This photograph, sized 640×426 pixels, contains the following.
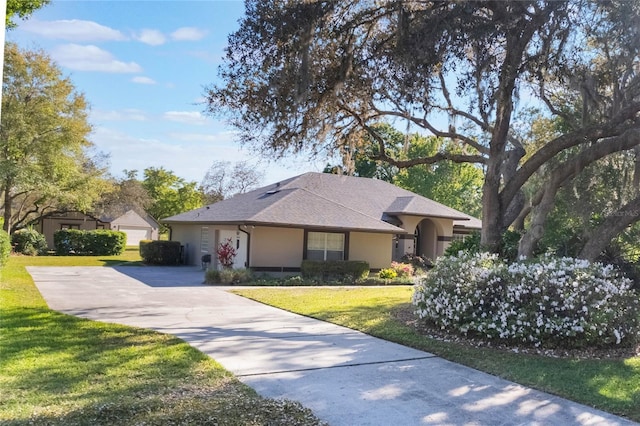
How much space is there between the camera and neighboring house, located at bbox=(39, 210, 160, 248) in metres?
40.7


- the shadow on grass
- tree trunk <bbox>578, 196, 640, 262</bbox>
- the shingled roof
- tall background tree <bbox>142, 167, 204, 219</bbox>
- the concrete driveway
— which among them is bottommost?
the concrete driveway

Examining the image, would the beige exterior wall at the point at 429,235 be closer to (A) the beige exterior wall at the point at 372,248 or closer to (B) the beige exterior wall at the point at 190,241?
(A) the beige exterior wall at the point at 372,248

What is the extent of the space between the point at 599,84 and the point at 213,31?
27.0 ft

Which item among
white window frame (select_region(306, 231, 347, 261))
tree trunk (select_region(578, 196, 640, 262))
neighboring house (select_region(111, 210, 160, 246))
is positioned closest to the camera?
tree trunk (select_region(578, 196, 640, 262))

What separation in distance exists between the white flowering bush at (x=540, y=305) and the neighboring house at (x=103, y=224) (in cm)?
3696

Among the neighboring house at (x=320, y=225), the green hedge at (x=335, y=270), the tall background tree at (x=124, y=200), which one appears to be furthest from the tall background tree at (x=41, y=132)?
the green hedge at (x=335, y=270)

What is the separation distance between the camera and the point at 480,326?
7957mm

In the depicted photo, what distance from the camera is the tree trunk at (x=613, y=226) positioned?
31.3 ft

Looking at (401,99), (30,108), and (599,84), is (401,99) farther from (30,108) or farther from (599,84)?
(30,108)

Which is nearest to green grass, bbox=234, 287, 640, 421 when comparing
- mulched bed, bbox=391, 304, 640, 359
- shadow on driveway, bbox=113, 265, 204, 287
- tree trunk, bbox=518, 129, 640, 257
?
mulched bed, bbox=391, 304, 640, 359

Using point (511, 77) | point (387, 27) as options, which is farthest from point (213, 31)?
point (511, 77)

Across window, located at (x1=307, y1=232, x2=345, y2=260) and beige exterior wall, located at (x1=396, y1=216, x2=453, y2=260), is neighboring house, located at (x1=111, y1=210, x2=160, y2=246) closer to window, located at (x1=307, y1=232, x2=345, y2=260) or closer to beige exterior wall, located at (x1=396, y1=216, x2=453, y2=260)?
beige exterior wall, located at (x1=396, y1=216, x2=453, y2=260)

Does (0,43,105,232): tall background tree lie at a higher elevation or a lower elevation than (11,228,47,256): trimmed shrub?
higher

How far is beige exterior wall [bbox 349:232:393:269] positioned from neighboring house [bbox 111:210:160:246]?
102 ft
